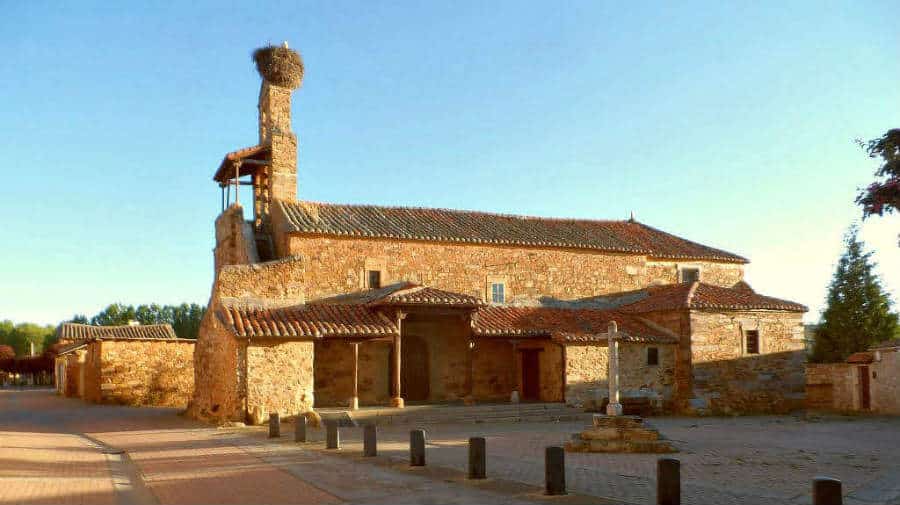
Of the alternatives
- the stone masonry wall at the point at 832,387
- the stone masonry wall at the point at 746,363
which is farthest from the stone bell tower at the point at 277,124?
the stone masonry wall at the point at 832,387

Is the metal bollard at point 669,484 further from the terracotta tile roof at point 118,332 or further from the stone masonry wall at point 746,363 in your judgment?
the terracotta tile roof at point 118,332

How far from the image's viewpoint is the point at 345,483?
422 inches

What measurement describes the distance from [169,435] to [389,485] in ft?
32.6

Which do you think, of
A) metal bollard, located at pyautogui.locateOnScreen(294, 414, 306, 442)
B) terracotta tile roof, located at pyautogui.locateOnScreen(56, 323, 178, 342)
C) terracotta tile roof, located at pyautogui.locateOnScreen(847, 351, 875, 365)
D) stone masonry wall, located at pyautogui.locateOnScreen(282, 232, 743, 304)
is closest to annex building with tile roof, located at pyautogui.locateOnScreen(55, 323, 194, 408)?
terracotta tile roof, located at pyautogui.locateOnScreen(56, 323, 178, 342)

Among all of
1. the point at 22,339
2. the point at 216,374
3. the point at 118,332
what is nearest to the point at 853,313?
the point at 216,374

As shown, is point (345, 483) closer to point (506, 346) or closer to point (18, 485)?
point (18, 485)

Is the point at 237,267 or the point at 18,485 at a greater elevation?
the point at 237,267

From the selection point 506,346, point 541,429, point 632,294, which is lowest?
point 541,429

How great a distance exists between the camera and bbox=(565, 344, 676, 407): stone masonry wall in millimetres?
24391

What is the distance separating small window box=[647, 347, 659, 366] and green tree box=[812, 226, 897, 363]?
53.8 ft

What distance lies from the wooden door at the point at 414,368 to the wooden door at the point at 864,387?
16.0 metres

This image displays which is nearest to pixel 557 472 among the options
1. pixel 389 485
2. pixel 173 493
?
pixel 389 485

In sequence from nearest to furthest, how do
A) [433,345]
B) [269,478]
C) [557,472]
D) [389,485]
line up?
[557,472]
[389,485]
[269,478]
[433,345]

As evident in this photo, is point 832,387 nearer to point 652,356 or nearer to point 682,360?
point 682,360
